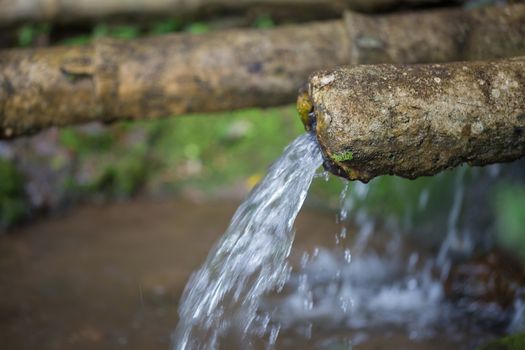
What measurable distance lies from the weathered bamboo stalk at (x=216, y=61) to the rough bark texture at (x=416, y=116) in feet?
2.83

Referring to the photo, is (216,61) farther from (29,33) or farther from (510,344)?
(29,33)

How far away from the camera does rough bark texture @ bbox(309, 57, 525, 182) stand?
191cm

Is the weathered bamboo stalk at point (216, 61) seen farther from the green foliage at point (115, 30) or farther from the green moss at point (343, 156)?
the green foliage at point (115, 30)

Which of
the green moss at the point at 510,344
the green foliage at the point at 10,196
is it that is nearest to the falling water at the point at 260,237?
the green moss at the point at 510,344

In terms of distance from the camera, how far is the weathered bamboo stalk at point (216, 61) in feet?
9.21

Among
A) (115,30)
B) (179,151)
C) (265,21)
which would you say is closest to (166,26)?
(115,30)

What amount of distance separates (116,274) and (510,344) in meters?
2.37

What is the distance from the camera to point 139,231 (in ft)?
14.7

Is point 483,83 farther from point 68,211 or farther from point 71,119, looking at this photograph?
point 68,211

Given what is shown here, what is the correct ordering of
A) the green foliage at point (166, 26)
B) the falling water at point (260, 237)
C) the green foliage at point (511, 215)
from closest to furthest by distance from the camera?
the falling water at point (260, 237) < the green foliage at point (511, 215) < the green foliage at point (166, 26)

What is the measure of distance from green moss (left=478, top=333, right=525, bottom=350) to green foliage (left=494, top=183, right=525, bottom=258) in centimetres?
93

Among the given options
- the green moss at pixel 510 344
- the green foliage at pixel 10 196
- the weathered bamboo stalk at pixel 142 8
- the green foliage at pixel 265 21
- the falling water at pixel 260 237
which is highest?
the weathered bamboo stalk at pixel 142 8

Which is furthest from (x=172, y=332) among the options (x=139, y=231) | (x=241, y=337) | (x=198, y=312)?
(x=139, y=231)

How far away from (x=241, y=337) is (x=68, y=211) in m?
1.99
